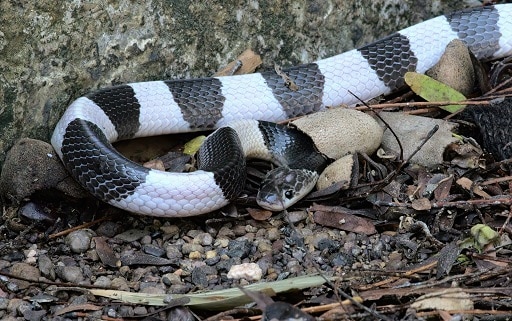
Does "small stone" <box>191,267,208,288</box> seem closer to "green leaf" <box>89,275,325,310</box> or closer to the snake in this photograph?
"green leaf" <box>89,275,325,310</box>

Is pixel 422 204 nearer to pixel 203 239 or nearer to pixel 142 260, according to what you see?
pixel 203 239

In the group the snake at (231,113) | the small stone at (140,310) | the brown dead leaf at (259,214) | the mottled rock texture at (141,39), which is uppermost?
the mottled rock texture at (141,39)

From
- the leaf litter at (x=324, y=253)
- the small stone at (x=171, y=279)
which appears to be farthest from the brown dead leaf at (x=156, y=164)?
the small stone at (x=171, y=279)

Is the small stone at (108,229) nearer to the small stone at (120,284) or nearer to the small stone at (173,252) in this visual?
the small stone at (173,252)

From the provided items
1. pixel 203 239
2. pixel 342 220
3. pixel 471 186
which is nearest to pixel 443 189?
pixel 471 186

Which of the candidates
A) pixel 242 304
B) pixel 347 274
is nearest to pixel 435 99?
pixel 347 274

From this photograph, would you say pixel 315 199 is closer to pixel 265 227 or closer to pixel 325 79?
pixel 265 227
